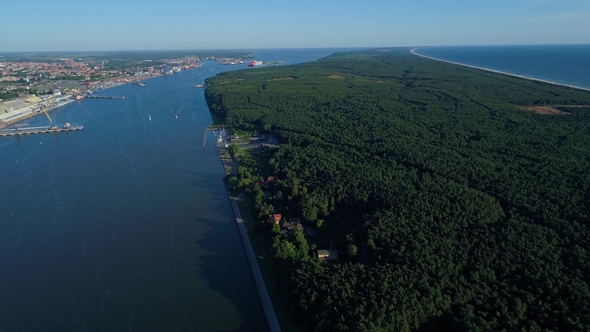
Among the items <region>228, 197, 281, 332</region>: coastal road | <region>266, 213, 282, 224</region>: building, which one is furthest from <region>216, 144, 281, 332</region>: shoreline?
<region>266, 213, 282, 224</region>: building

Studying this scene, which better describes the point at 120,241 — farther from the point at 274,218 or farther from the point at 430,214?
the point at 430,214

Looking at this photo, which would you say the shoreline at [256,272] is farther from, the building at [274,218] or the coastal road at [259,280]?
the building at [274,218]

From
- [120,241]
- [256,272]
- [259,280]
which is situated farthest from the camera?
[120,241]

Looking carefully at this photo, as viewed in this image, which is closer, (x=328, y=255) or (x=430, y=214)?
(x=328, y=255)

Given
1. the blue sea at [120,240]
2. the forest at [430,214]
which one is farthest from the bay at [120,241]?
the forest at [430,214]

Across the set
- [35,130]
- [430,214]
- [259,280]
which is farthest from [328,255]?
[35,130]

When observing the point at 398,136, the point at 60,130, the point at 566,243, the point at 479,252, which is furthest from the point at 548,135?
the point at 60,130
